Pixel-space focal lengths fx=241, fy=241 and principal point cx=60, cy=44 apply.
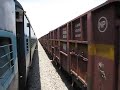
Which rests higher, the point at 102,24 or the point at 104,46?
the point at 102,24

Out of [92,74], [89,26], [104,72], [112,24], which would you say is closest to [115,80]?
[104,72]

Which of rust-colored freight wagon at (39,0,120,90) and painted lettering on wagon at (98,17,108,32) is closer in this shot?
rust-colored freight wagon at (39,0,120,90)

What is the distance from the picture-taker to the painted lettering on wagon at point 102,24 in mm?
3785

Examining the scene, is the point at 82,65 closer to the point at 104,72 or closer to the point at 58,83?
the point at 104,72

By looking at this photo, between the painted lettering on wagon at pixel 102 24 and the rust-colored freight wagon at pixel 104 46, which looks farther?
the painted lettering on wagon at pixel 102 24

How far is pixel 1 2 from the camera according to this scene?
305cm

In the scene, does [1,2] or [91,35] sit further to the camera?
[91,35]

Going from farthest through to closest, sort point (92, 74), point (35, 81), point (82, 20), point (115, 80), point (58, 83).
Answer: point (35, 81) → point (58, 83) → point (82, 20) → point (92, 74) → point (115, 80)

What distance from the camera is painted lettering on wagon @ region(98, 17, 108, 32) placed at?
379 centimetres

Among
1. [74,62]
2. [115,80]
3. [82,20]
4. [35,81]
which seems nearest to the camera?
[115,80]

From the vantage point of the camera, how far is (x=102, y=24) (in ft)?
12.9

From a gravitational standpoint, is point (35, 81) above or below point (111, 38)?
below

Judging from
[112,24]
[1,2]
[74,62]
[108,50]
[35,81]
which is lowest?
[35,81]

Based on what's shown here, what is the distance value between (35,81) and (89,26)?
634 cm
